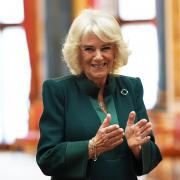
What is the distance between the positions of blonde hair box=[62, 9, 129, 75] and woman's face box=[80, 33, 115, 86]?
23 mm

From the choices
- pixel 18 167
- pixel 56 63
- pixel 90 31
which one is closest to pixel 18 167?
pixel 18 167

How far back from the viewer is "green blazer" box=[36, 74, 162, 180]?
7.66 ft

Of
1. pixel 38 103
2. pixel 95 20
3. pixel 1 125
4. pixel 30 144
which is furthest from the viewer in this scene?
pixel 1 125

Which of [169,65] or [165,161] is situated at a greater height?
[169,65]

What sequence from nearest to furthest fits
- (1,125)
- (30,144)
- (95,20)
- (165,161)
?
(95,20)
(165,161)
(30,144)
(1,125)

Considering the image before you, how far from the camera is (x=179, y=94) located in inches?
305

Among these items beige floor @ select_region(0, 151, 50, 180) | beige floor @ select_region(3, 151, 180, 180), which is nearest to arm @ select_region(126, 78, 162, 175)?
beige floor @ select_region(3, 151, 180, 180)

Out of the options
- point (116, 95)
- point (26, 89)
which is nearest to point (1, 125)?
point (26, 89)

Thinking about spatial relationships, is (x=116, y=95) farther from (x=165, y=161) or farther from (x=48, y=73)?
(x=48, y=73)

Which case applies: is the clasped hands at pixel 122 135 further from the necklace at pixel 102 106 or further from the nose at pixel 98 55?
the nose at pixel 98 55

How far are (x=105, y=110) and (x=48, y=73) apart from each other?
6.19 m

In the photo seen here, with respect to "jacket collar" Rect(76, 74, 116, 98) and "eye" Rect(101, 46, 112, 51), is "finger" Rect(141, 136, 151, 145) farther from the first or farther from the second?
"eye" Rect(101, 46, 112, 51)

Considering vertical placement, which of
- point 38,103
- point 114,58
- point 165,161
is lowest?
point 165,161

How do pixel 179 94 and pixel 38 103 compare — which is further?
pixel 38 103
